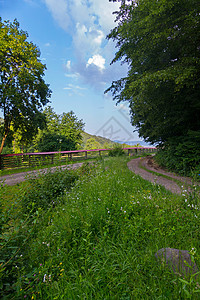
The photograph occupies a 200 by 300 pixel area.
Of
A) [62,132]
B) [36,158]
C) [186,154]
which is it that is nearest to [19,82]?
[36,158]

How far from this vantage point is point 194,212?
7.86ft

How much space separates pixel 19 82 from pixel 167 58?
1404 cm

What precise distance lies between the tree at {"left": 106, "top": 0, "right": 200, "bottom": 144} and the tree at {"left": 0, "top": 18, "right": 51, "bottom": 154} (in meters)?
9.95

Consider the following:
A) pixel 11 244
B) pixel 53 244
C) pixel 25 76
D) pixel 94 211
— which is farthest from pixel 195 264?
pixel 25 76

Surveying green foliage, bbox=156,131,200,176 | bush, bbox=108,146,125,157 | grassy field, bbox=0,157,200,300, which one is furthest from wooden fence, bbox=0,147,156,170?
green foliage, bbox=156,131,200,176

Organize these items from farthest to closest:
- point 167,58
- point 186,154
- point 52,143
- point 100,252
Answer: point 52,143
point 167,58
point 186,154
point 100,252

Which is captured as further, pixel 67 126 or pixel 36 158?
pixel 67 126

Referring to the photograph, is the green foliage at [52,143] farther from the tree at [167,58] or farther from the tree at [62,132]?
the tree at [167,58]

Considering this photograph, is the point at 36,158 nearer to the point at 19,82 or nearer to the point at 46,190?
the point at 46,190

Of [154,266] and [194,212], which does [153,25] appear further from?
[154,266]

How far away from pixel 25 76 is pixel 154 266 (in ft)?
55.6

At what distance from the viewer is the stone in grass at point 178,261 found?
1.38 meters

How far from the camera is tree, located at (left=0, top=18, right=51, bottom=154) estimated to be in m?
12.9

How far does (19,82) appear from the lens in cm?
1374
